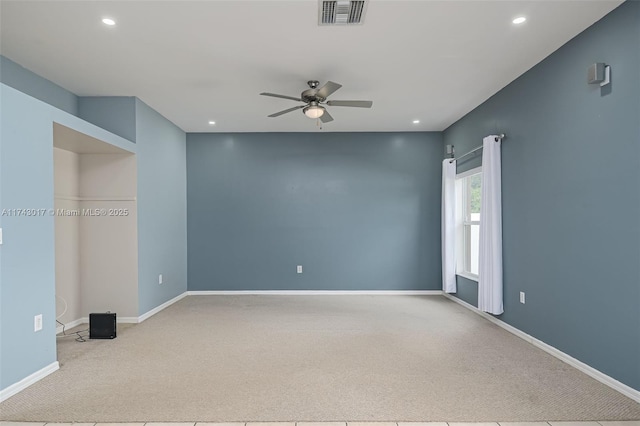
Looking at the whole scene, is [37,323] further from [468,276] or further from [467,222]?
[467,222]

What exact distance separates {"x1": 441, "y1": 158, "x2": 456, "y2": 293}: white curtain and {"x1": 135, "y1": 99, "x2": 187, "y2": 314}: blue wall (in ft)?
13.7

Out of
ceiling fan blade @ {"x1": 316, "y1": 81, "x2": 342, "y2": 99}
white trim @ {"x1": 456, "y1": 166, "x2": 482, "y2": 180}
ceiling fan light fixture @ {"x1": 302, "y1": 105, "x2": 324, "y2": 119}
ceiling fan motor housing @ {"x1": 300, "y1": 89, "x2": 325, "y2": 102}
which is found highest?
ceiling fan motor housing @ {"x1": 300, "y1": 89, "x2": 325, "y2": 102}

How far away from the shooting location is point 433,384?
261 centimetres

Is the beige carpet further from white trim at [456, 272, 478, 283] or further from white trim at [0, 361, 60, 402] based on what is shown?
white trim at [456, 272, 478, 283]

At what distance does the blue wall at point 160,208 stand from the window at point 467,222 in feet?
14.3

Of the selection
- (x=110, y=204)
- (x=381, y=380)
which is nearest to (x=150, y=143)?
(x=110, y=204)

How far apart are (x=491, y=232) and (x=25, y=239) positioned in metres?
4.34

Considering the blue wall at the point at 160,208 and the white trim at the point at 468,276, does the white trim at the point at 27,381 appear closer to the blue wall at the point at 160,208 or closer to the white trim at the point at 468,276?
the blue wall at the point at 160,208

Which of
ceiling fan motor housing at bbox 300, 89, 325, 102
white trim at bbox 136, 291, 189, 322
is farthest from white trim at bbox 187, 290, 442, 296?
ceiling fan motor housing at bbox 300, 89, 325, 102

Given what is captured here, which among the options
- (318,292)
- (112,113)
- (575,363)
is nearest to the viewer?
(575,363)

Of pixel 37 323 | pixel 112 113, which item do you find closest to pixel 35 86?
pixel 112 113

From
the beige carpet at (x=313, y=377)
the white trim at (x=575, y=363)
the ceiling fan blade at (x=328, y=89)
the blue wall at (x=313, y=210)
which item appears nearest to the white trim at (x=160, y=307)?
the beige carpet at (x=313, y=377)

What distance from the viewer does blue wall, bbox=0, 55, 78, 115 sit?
3.23 meters

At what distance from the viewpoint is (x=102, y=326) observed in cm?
366
